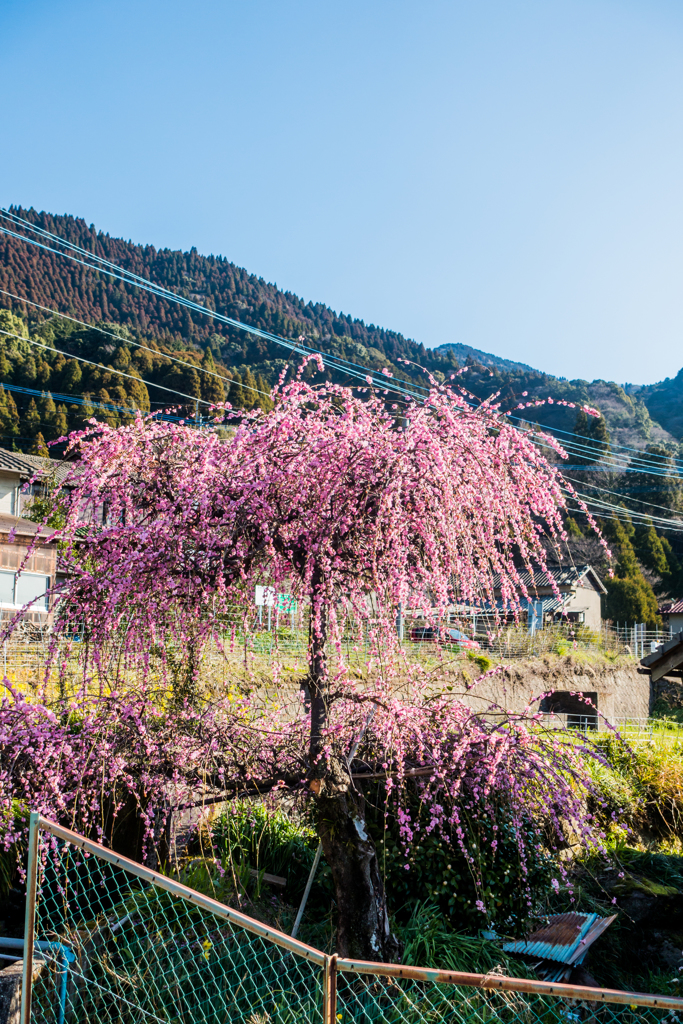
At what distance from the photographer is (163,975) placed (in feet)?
13.2

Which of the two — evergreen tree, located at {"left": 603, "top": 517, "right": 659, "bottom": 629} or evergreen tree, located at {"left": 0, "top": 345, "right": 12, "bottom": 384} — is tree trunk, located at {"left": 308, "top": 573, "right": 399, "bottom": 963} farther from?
evergreen tree, located at {"left": 0, "top": 345, "right": 12, "bottom": 384}

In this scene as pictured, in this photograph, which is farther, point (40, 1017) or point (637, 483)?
point (637, 483)

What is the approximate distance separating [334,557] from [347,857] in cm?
190

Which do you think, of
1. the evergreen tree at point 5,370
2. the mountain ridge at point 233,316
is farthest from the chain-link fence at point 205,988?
the mountain ridge at point 233,316

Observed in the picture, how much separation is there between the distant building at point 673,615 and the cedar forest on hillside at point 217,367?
138cm

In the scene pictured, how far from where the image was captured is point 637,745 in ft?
32.9

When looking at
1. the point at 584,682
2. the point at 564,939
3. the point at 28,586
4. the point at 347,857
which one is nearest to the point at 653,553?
the point at 584,682

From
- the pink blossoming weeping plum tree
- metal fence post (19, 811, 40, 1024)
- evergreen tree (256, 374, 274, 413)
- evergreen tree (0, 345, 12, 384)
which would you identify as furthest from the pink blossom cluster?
evergreen tree (0, 345, 12, 384)

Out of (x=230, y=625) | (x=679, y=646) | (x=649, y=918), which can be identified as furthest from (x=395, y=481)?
(x=679, y=646)

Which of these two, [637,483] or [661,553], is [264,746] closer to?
[661,553]

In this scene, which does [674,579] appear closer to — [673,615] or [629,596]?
[673,615]

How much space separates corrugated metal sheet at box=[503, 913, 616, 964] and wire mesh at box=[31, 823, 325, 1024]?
192 cm

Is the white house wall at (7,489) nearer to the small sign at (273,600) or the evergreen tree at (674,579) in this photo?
the small sign at (273,600)

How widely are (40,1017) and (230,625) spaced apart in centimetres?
229
